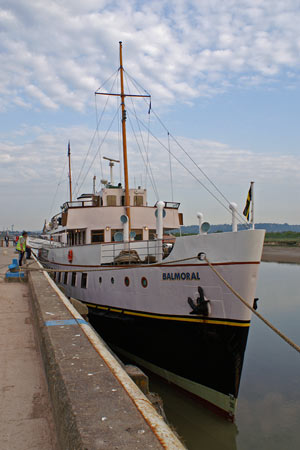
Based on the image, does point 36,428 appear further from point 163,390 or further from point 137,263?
point 137,263

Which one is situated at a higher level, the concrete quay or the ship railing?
the ship railing

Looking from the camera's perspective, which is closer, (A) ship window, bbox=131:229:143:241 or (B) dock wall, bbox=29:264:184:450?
(B) dock wall, bbox=29:264:184:450

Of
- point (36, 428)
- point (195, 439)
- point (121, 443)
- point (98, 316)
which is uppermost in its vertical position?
point (121, 443)

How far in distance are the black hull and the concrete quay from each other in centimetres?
392

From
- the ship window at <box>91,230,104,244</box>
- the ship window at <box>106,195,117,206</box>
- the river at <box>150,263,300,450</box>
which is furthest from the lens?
the ship window at <box>106,195,117,206</box>

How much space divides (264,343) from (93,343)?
11.1 m

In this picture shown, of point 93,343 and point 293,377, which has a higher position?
point 93,343

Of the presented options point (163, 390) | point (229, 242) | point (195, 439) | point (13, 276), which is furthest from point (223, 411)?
point (13, 276)

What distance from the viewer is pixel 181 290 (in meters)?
9.08

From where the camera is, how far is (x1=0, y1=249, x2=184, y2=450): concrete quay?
2.61m

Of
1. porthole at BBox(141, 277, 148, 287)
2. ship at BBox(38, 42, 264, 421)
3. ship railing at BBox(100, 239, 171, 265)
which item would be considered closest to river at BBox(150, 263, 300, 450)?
ship at BBox(38, 42, 264, 421)

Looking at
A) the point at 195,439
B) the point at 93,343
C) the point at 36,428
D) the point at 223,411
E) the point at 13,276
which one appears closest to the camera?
the point at 36,428

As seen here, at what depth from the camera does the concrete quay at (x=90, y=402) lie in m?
2.61

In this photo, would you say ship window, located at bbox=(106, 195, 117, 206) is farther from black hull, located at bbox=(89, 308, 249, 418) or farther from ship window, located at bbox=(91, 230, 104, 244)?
black hull, located at bbox=(89, 308, 249, 418)
